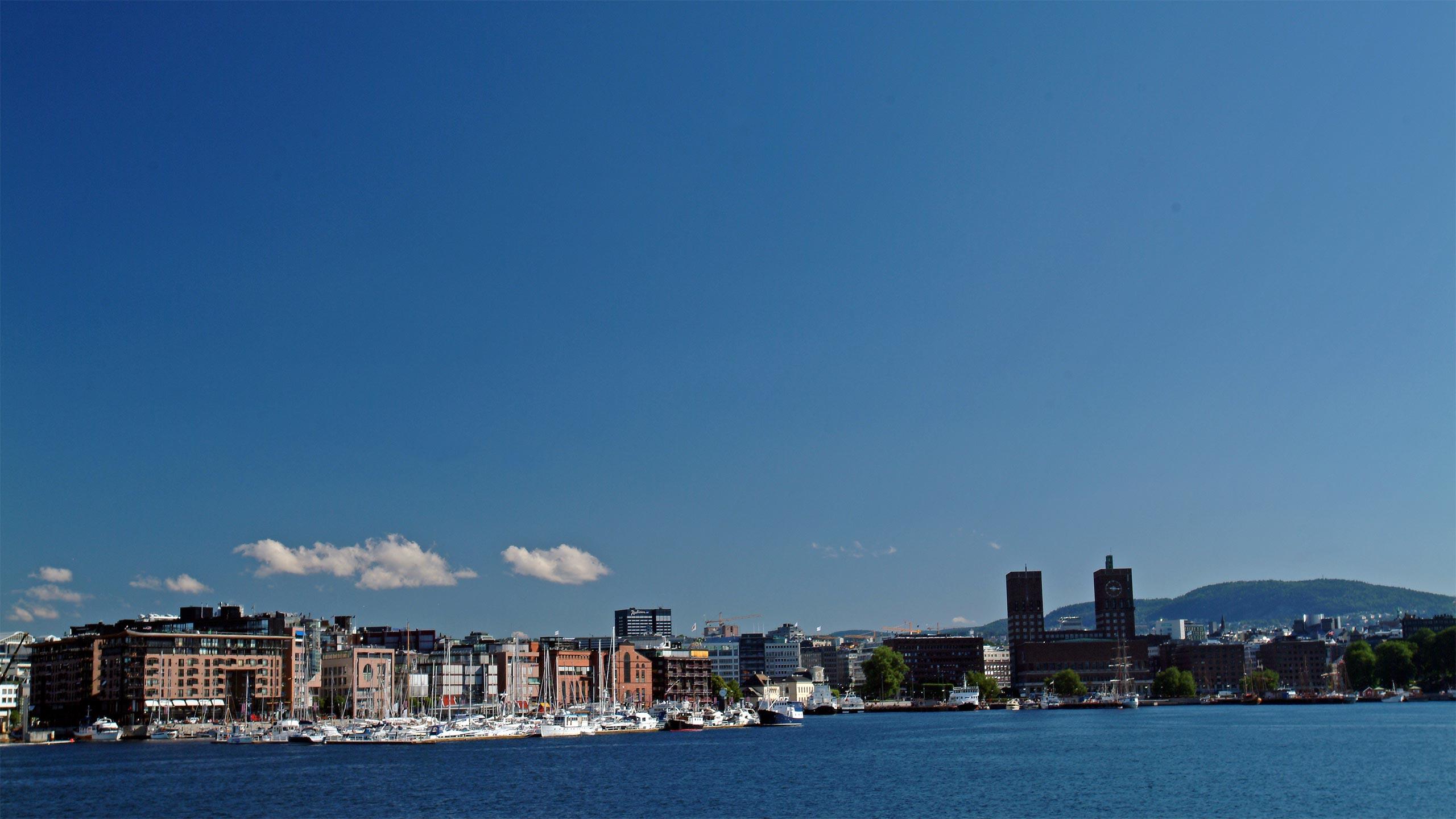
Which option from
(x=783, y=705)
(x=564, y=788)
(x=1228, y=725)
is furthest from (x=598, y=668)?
(x=564, y=788)

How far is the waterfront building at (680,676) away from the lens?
162m

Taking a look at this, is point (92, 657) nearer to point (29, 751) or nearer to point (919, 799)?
point (29, 751)

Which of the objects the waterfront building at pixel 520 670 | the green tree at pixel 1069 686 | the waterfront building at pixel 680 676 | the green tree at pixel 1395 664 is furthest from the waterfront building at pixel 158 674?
the green tree at pixel 1395 664

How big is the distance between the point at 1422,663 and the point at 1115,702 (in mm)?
42675

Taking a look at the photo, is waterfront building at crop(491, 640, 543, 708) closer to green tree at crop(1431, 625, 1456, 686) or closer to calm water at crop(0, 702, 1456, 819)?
calm water at crop(0, 702, 1456, 819)

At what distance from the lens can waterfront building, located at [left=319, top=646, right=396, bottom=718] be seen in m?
135

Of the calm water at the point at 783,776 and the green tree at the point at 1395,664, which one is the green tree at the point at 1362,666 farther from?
the calm water at the point at 783,776

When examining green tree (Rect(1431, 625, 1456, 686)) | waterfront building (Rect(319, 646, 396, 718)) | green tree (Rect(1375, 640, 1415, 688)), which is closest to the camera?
waterfront building (Rect(319, 646, 396, 718))

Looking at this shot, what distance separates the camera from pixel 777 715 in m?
133

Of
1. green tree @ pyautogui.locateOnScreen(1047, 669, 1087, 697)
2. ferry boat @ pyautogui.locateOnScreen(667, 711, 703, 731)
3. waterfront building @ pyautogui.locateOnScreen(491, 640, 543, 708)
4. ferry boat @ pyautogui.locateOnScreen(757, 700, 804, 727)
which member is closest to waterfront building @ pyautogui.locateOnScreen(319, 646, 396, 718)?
waterfront building @ pyautogui.locateOnScreen(491, 640, 543, 708)

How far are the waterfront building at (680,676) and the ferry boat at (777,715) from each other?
945 inches

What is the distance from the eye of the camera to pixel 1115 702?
186750 millimetres

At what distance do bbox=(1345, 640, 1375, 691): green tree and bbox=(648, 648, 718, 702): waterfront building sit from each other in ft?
306

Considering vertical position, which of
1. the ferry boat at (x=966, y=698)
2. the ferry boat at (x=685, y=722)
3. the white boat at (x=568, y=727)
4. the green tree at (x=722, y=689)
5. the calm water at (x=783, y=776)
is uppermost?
the calm water at (x=783, y=776)
